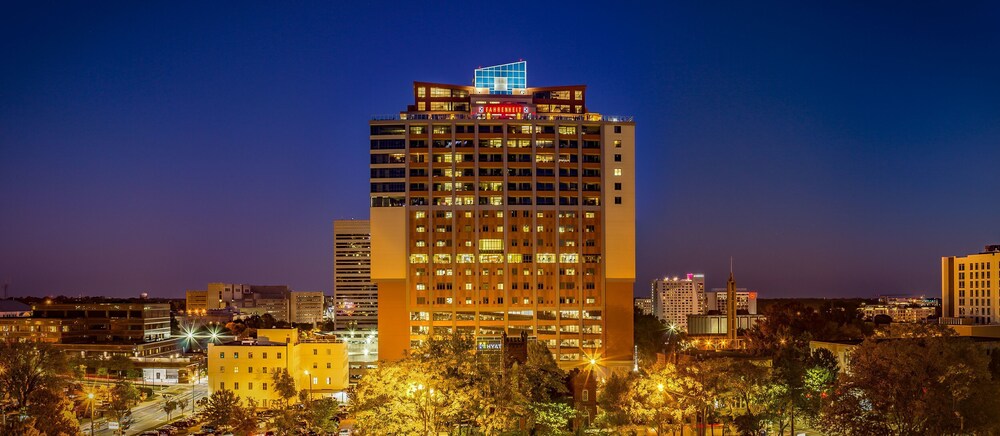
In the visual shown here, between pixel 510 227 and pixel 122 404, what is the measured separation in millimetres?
62375

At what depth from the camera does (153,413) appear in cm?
9700

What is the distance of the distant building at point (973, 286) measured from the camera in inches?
6496

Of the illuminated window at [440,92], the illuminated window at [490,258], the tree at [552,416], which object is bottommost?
the tree at [552,416]

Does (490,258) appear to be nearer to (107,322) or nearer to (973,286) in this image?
(107,322)

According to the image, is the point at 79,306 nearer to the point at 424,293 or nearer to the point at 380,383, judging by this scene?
the point at 424,293

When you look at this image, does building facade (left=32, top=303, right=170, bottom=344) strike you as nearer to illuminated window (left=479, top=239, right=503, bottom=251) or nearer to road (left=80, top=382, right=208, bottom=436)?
road (left=80, top=382, right=208, bottom=436)

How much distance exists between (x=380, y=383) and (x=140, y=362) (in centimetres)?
9560

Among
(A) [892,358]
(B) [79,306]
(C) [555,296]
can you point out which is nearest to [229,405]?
(A) [892,358]

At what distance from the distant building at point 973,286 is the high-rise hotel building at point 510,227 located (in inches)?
3249

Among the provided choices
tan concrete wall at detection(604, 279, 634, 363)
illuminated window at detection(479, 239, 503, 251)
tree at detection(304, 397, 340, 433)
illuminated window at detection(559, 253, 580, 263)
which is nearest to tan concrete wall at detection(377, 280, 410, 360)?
illuminated window at detection(479, 239, 503, 251)

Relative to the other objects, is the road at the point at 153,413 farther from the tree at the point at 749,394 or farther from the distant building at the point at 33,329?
the tree at the point at 749,394

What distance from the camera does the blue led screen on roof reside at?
5605 inches

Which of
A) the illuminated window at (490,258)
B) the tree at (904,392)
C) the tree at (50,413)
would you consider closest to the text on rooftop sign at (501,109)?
the illuminated window at (490,258)

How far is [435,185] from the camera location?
128m
